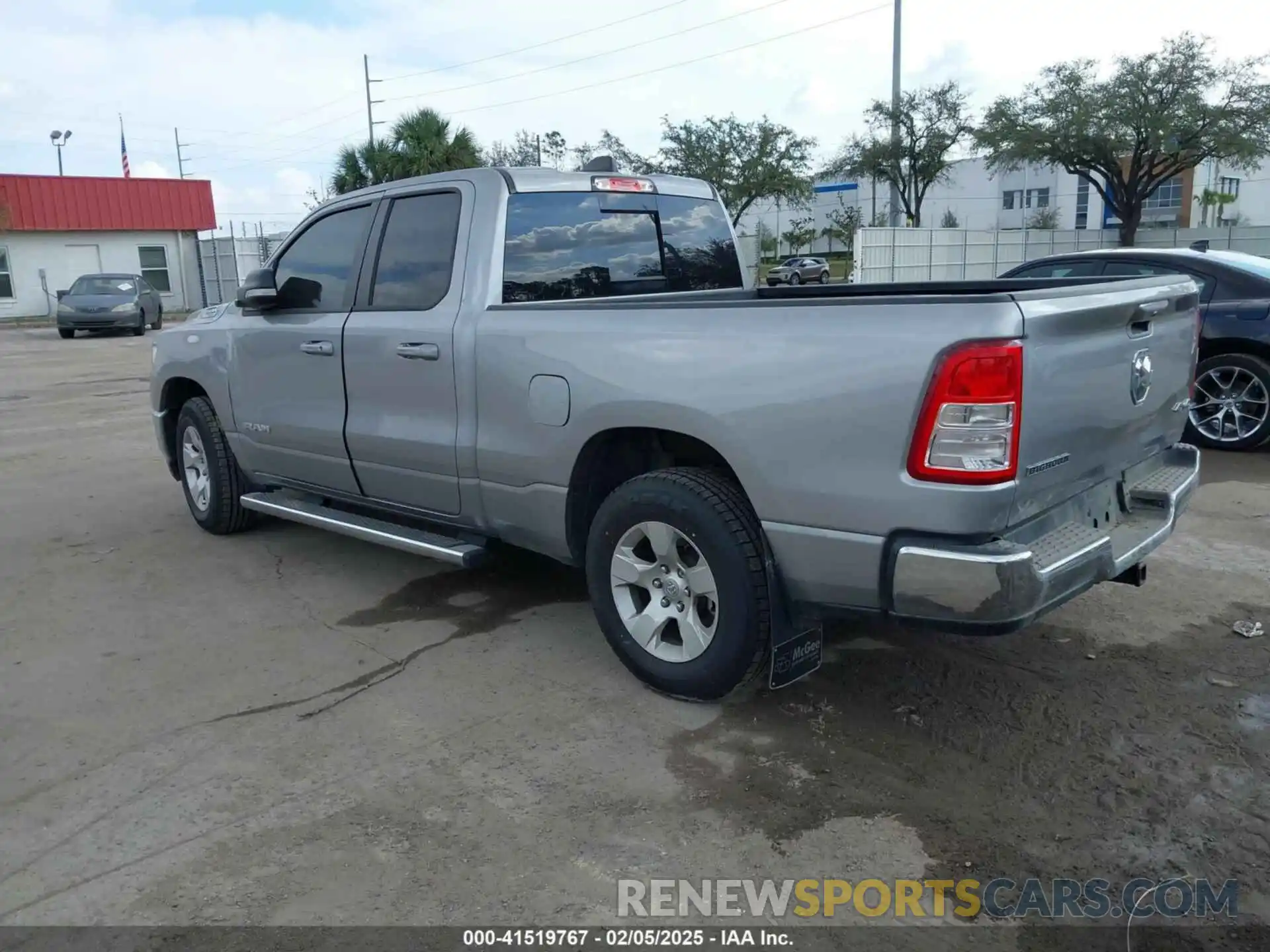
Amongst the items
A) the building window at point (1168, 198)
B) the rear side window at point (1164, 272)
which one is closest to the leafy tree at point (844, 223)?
the building window at point (1168, 198)

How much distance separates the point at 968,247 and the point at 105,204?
25.2 metres

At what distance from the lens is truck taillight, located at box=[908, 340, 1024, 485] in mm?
2918

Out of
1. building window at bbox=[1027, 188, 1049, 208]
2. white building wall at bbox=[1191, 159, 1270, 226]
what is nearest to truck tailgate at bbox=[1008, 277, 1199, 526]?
white building wall at bbox=[1191, 159, 1270, 226]

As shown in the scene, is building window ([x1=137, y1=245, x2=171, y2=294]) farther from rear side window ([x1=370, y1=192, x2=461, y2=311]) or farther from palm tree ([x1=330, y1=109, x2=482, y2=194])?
rear side window ([x1=370, y1=192, x2=461, y2=311])

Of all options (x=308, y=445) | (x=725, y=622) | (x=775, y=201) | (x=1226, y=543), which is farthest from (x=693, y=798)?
(x=775, y=201)

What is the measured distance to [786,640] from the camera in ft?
11.9

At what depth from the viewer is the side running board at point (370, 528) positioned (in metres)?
4.53

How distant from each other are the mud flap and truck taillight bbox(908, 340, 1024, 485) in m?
0.69

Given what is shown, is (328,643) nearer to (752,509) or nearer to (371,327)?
(371,327)

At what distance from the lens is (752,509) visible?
3570mm

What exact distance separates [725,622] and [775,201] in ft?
161

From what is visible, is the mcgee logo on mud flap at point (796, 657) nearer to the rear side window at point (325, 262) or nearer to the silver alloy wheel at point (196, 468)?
the rear side window at point (325, 262)

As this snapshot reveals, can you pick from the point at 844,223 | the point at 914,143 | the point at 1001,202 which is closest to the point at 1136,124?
the point at 914,143

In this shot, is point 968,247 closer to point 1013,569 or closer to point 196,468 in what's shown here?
point 196,468
